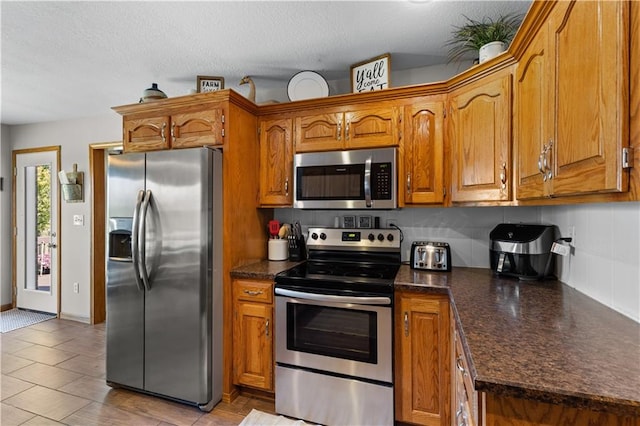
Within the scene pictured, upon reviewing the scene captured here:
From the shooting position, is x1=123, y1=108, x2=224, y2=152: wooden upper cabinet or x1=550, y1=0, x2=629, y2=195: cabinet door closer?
x1=550, y1=0, x2=629, y2=195: cabinet door

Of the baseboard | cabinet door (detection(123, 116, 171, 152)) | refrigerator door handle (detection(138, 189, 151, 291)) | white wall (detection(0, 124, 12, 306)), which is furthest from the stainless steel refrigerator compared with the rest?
white wall (detection(0, 124, 12, 306))

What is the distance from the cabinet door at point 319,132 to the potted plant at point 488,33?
93 cm

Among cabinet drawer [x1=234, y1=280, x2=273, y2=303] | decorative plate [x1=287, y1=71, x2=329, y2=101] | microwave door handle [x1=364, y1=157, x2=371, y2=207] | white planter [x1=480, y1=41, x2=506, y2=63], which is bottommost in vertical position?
cabinet drawer [x1=234, y1=280, x2=273, y2=303]

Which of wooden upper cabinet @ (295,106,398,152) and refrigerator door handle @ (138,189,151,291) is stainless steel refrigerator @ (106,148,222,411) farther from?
wooden upper cabinet @ (295,106,398,152)

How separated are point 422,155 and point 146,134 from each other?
2132 millimetres

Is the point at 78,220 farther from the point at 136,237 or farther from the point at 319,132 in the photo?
the point at 319,132

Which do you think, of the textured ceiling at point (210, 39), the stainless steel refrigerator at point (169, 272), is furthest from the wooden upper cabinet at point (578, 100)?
the stainless steel refrigerator at point (169, 272)

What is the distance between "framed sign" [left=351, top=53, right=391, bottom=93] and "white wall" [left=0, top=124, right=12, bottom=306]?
4.84 meters

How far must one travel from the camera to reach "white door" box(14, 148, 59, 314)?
13.4ft

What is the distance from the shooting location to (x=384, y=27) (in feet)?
6.40

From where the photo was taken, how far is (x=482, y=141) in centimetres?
186

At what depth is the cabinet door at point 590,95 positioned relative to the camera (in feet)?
2.59

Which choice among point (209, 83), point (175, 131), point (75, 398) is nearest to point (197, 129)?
point (175, 131)

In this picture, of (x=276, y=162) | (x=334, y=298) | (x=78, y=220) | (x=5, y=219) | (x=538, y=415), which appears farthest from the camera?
(x=5, y=219)
